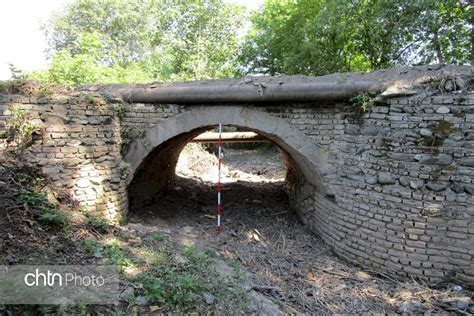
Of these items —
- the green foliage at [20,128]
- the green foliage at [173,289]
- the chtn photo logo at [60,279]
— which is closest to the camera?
the chtn photo logo at [60,279]

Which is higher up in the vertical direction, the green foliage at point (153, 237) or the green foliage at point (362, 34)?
the green foliage at point (362, 34)

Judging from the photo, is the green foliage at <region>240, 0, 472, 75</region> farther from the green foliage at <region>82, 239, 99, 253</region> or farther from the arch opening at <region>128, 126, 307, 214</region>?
the green foliage at <region>82, 239, 99, 253</region>

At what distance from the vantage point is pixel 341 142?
5.21 metres

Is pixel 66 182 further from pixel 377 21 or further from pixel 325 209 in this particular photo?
pixel 377 21

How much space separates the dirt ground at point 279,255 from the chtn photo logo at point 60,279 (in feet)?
5.72

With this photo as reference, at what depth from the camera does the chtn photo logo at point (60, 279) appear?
2.87 m

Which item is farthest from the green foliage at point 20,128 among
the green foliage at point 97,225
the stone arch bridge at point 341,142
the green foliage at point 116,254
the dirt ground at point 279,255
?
the dirt ground at point 279,255

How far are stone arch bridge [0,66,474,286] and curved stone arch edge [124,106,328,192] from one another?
0.02m

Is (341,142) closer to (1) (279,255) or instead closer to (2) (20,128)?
(1) (279,255)

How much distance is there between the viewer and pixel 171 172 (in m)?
8.55

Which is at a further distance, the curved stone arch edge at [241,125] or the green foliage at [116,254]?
the curved stone arch edge at [241,125]

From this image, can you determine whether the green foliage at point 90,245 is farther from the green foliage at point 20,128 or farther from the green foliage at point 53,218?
the green foliage at point 20,128

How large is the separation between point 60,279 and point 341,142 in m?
4.26

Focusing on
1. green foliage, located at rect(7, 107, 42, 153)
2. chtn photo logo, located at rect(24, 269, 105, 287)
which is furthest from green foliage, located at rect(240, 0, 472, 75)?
chtn photo logo, located at rect(24, 269, 105, 287)
